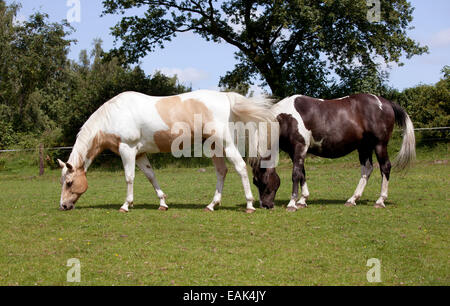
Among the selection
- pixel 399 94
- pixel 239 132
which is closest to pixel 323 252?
pixel 239 132

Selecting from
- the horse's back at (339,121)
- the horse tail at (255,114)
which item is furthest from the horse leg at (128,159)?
the horse's back at (339,121)

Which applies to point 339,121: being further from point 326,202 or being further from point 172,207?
point 172,207

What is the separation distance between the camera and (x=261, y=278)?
209 inches

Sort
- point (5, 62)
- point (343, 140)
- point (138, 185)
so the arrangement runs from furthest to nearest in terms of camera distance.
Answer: point (5, 62)
point (138, 185)
point (343, 140)

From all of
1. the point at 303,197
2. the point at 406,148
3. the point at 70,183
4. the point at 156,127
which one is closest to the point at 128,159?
the point at 156,127

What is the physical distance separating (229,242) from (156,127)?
10.6ft

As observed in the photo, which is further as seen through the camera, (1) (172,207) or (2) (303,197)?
(1) (172,207)

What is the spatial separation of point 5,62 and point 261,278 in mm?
38454

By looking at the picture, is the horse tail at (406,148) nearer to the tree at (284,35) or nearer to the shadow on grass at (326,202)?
the shadow on grass at (326,202)

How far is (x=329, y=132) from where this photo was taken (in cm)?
970

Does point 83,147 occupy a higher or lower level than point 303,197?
higher

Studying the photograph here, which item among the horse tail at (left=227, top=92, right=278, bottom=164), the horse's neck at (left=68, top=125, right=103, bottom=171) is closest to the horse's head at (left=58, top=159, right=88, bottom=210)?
the horse's neck at (left=68, top=125, right=103, bottom=171)

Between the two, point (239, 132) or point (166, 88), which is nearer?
point (239, 132)

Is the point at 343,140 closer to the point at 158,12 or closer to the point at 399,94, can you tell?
the point at 399,94
